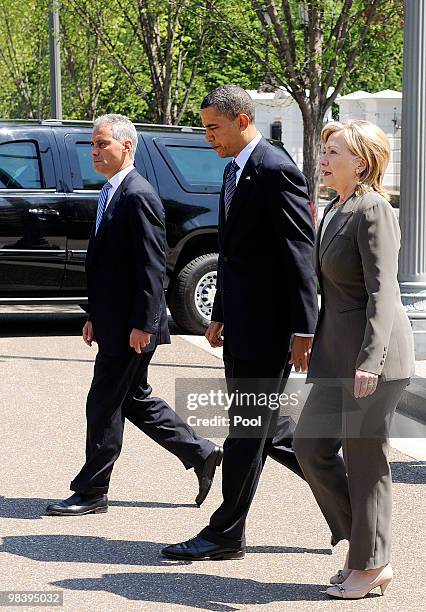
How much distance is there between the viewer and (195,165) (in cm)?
1320

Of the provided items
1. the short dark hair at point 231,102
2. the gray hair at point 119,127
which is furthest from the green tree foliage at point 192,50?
the short dark hair at point 231,102

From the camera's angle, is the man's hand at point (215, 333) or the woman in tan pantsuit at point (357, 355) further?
the man's hand at point (215, 333)

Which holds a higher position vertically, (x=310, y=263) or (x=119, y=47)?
(x=119, y=47)

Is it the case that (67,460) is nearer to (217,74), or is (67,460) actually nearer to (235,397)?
(235,397)

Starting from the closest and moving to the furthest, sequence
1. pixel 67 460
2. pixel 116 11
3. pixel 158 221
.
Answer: pixel 158 221 → pixel 67 460 → pixel 116 11

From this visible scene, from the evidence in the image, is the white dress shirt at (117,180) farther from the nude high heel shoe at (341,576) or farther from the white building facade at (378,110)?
the white building facade at (378,110)

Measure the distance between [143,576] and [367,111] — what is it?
40.4 m

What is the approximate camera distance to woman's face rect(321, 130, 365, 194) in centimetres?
481

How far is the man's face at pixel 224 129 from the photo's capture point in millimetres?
5391

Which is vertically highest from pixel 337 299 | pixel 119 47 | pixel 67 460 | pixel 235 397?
pixel 119 47

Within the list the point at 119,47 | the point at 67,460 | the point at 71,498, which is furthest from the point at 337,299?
the point at 119,47

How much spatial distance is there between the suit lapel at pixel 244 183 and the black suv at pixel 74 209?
23.7ft

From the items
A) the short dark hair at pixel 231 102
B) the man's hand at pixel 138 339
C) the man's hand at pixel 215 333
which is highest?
the short dark hair at pixel 231 102

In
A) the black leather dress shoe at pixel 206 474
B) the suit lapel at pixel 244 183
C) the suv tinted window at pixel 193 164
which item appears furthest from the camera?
the suv tinted window at pixel 193 164
